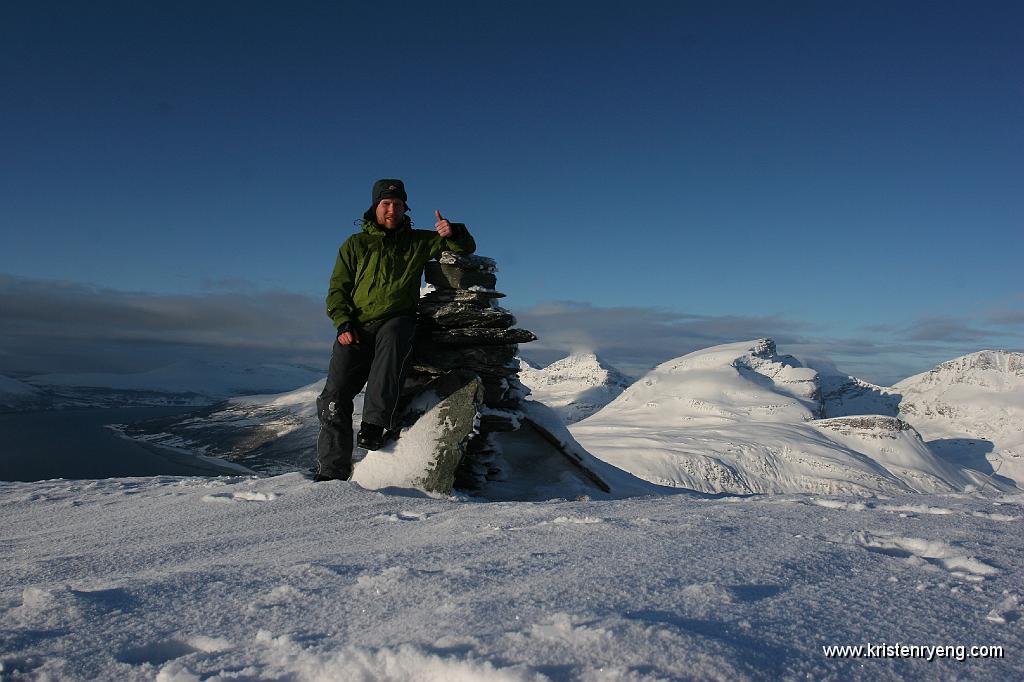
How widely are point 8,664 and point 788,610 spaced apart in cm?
334

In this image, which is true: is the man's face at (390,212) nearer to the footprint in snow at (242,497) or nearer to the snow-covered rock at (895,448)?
the footprint in snow at (242,497)

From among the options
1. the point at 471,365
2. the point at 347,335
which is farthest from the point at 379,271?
the point at 471,365

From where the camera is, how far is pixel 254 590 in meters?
3.21

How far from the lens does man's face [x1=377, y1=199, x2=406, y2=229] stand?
8.62 meters

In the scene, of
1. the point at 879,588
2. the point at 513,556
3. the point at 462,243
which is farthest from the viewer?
the point at 462,243

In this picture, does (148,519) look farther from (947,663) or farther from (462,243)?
(947,663)

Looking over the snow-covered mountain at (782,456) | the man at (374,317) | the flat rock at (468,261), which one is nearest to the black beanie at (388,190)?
the man at (374,317)

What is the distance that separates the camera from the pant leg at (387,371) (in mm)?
7637

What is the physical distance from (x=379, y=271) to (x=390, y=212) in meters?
0.94

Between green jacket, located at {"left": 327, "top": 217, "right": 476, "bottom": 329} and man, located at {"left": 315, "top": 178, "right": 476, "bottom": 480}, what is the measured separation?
0.05ft

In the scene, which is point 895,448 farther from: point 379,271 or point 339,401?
point 339,401

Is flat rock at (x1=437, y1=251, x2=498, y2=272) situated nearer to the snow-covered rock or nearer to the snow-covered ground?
the snow-covered ground

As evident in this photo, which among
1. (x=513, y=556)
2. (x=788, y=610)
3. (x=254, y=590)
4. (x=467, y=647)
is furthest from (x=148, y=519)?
(x=788, y=610)

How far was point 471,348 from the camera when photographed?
9.64m
